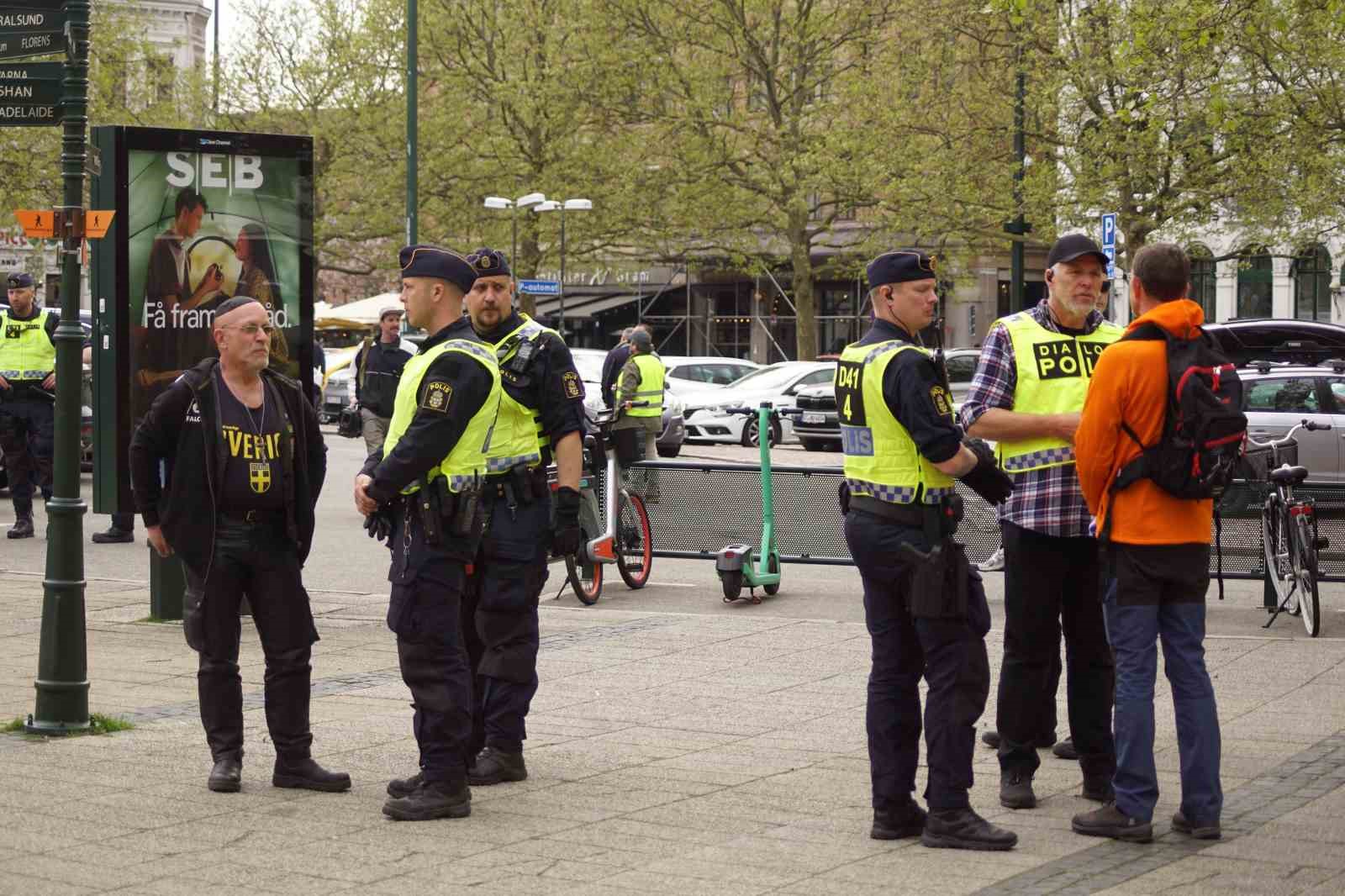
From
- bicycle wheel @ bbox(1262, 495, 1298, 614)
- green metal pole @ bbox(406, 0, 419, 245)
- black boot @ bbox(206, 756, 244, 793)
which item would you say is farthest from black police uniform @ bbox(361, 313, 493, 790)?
green metal pole @ bbox(406, 0, 419, 245)

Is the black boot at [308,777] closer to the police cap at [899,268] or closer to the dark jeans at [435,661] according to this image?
the dark jeans at [435,661]

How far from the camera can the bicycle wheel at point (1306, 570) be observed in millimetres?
10500

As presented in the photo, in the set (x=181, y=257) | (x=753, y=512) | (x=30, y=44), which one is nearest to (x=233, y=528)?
(x=30, y=44)

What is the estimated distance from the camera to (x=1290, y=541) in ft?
35.3

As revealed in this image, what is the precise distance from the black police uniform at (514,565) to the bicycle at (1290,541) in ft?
17.0

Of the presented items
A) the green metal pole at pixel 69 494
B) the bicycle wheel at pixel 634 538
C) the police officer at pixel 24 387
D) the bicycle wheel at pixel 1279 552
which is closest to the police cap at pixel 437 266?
the green metal pole at pixel 69 494

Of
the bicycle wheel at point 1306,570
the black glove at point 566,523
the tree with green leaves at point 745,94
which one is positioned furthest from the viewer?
the tree with green leaves at point 745,94

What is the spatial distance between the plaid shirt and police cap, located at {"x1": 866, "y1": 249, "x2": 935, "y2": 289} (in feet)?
1.83

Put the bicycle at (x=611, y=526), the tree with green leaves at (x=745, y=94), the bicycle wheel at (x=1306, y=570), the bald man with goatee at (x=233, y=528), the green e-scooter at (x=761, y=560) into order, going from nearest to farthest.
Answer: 1. the bald man with goatee at (x=233, y=528)
2. the bicycle wheel at (x=1306, y=570)
3. the green e-scooter at (x=761, y=560)
4. the bicycle at (x=611, y=526)
5. the tree with green leaves at (x=745, y=94)

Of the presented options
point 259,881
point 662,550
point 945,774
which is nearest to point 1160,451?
point 945,774

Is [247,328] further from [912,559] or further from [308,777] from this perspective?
[912,559]

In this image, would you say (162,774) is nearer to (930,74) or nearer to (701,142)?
(930,74)

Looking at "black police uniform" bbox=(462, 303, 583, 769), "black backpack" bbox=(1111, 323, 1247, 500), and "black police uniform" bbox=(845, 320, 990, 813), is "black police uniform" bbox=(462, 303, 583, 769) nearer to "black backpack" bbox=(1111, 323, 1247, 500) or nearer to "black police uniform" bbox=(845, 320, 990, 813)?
"black police uniform" bbox=(845, 320, 990, 813)

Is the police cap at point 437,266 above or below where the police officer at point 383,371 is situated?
above
